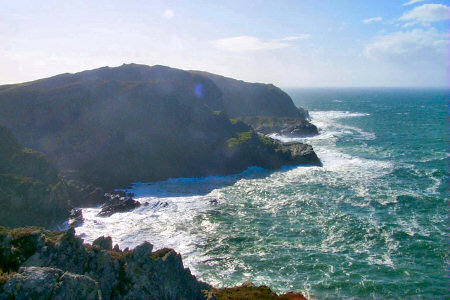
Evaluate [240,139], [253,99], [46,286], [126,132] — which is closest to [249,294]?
[46,286]

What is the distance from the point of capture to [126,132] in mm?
77688

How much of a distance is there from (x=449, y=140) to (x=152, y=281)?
347 ft

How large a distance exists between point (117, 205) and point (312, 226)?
2980 centimetres

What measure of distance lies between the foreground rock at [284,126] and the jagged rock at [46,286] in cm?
10225

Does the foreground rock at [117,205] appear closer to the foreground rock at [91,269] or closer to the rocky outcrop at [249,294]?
the rocky outcrop at [249,294]

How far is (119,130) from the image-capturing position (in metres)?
77.6

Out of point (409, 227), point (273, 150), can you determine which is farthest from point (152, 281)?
point (273, 150)

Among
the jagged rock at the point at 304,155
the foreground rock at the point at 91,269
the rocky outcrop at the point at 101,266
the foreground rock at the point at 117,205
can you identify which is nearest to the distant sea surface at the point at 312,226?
the foreground rock at the point at 117,205

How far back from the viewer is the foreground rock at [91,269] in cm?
1482

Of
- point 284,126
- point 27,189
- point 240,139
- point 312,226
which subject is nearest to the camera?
point 312,226

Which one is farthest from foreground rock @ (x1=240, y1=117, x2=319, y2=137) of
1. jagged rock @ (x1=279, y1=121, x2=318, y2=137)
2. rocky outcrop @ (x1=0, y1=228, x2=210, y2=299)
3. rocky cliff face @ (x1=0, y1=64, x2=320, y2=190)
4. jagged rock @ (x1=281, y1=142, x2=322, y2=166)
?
rocky outcrop @ (x1=0, y1=228, x2=210, y2=299)

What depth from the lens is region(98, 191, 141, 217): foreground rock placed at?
4933 centimetres

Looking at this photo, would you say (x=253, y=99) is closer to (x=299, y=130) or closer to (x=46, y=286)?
(x=299, y=130)

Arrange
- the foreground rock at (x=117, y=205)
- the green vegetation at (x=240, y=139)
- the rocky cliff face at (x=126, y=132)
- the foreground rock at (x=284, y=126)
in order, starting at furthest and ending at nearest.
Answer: the foreground rock at (x=284, y=126)
the green vegetation at (x=240, y=139)
the rocky cliff face at (x=126, y=132)
the foreground rock at (x=117, y=205)
